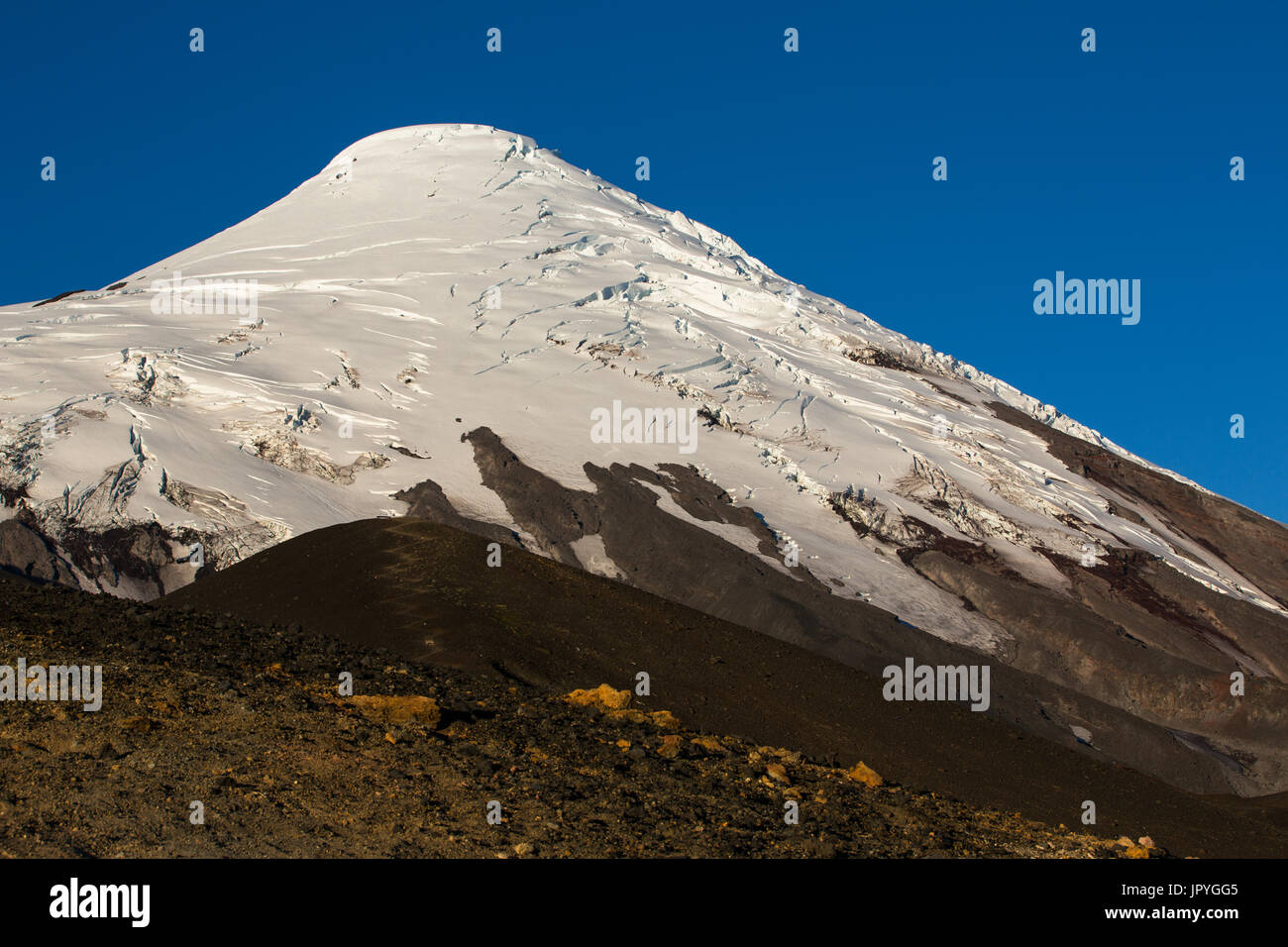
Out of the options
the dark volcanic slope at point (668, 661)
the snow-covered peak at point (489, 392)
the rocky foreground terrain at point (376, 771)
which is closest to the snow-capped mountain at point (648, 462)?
the snow-covered peak at point (489, 392)

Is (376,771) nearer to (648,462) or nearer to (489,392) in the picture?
(648,462)

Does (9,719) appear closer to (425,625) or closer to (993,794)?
(425,625)

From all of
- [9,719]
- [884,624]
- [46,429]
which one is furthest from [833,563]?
[9,719]

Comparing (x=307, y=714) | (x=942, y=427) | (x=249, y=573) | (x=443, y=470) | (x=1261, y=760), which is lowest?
(x=1261, y=760)

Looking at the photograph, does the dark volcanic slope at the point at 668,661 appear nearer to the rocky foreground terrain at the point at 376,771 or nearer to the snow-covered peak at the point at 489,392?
the rocky foreground terrain at the point at 376,771

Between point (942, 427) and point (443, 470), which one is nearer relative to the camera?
point (443, 470)


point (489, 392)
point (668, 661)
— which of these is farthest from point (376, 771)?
point (489, 392)

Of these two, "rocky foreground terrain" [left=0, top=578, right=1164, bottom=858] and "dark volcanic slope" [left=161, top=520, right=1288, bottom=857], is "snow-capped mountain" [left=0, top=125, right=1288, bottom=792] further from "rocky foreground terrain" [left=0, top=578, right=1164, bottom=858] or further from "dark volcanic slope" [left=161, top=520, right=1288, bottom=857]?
"rocky foreground terrain" [left=0, top=578, right=1164, bottom=858]
